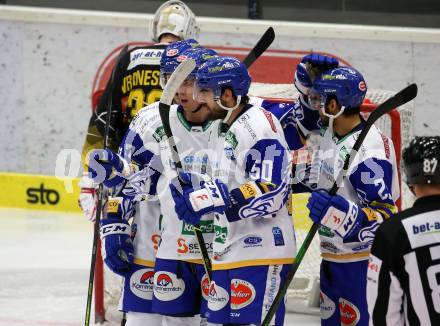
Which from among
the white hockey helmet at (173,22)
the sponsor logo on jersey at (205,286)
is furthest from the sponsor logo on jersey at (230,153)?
the white hockey helmet at (173,22)

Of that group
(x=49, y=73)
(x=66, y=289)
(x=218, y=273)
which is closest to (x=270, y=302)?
(x=218, y=273)

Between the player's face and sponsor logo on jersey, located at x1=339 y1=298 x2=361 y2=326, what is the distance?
71cm

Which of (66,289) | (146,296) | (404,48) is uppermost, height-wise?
(404,48)

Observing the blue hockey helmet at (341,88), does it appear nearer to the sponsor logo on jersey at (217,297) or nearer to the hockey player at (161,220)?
the hockey player at (161,220)

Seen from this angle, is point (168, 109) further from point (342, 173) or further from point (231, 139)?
point (342, 173)

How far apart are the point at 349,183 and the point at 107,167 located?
761 millimetres

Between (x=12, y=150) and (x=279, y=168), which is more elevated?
(x=279, y=168)

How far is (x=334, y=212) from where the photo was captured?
2967 millimetres

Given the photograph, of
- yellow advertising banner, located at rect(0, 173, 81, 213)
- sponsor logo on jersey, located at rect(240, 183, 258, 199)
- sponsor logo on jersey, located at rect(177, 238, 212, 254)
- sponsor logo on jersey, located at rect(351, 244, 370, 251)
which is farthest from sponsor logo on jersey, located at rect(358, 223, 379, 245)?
yellow advertising banner, located at rect(0, 173, 81, 213)

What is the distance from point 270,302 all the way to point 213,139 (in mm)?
567

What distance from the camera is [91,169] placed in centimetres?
333

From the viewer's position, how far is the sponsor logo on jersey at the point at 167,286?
341 centimetres

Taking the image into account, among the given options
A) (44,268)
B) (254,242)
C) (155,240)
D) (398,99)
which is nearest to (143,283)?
(155,240)

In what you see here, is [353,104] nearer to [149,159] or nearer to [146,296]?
[149,159]
